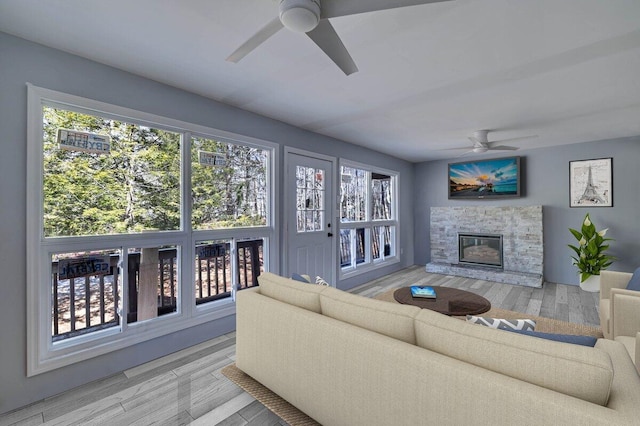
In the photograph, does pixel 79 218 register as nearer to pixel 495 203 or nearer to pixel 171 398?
pixel 171 398

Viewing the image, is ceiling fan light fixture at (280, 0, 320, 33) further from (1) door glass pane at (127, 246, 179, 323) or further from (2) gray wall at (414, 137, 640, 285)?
(2) gray wall at (414, 137, 640, 285)

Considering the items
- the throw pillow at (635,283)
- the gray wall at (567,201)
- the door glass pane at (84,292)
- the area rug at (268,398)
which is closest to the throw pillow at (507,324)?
the area rug at (268,398)

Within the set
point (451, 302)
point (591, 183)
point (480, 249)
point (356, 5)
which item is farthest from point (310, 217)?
point (591, 183)

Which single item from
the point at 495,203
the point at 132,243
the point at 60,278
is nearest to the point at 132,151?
the point at 132,243

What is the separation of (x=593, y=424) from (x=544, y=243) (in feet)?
17.3

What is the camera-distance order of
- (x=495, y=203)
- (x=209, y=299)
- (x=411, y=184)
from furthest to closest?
(x=411, y=184)
(x=495, y=203)
(x=209, y=299)

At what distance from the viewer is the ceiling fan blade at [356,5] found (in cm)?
120

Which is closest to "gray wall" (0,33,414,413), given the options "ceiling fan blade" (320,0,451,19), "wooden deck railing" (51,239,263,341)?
"wooden deck railing" (51,239,263,341)

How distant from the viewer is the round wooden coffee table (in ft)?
8.15

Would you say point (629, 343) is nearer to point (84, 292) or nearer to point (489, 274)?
point (489, 274)

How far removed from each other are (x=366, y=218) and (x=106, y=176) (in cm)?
395

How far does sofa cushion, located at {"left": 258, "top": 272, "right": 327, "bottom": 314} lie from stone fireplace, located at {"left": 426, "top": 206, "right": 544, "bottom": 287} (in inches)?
178

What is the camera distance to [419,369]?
3.92ft

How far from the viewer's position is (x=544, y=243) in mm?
5012
